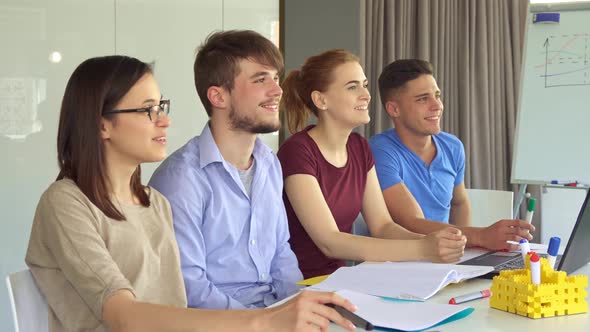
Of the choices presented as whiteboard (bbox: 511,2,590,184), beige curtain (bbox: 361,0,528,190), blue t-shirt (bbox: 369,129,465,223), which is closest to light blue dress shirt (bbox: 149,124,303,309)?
blue t-shirt (bbox: 369,129,465,223)

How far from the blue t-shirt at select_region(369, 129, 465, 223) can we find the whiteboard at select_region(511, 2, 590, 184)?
2.34 ft

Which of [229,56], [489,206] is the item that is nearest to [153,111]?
[229,56]

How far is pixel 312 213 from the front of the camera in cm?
236

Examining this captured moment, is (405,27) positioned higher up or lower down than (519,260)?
higher up

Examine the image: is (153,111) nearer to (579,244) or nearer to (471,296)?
(471,296)

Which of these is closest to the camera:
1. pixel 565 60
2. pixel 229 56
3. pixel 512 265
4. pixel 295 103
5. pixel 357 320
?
pixel 357 320

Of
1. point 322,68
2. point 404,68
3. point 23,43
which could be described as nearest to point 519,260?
point 322,68

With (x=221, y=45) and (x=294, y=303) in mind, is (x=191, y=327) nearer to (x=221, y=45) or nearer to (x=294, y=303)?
(x=294, y=303)

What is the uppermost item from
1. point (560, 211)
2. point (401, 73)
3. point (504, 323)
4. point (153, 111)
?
point (401, 73)

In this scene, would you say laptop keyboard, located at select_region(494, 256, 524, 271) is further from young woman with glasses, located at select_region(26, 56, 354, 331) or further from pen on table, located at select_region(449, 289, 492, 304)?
young woman with glasses, located at select_region(26, 56, 354, 331)

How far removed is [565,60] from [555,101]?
192 millimetres

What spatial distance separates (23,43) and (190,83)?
0.88 m

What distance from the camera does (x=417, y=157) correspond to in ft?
10.0

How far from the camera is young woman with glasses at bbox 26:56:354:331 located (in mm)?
1447
